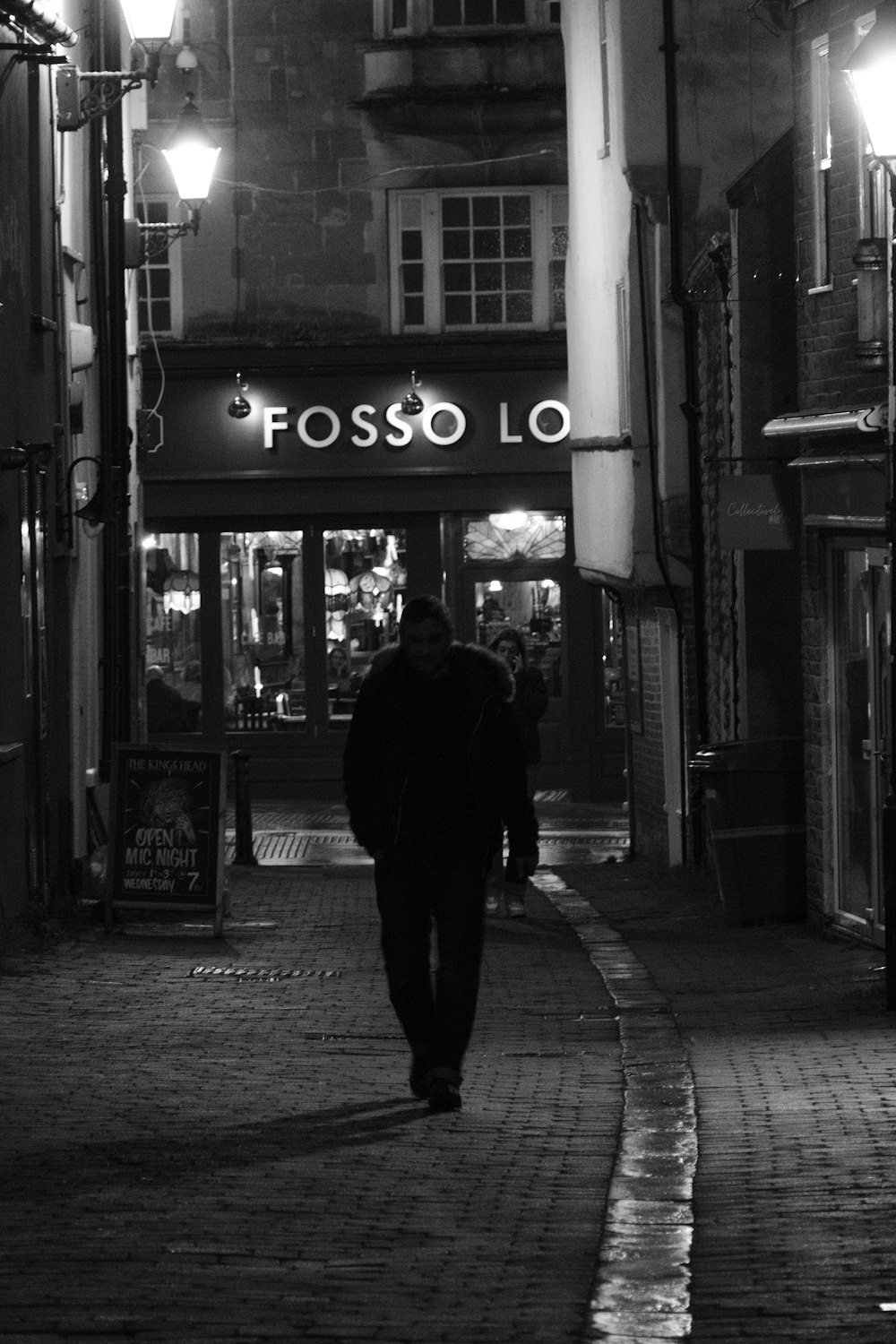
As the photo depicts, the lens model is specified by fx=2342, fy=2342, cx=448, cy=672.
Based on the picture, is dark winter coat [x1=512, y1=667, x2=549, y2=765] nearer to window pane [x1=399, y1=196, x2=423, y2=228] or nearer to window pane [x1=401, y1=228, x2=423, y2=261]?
window pane [x1=401, y1=228, x2=423, y2=261]

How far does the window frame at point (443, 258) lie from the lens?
28.1 metres

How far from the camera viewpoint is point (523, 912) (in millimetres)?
16625

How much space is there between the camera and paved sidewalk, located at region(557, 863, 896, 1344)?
19.2 feet

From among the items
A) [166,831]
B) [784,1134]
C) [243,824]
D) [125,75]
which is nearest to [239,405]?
[243,824]

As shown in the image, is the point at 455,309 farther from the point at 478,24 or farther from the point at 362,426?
the point at 478,24

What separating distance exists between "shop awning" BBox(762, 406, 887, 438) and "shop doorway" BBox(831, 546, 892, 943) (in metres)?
0.71

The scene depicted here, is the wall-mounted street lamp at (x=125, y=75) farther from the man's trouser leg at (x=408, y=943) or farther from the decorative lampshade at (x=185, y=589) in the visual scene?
the decorative lampshade at (x=185, y=589)

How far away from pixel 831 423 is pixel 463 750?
18.6ft

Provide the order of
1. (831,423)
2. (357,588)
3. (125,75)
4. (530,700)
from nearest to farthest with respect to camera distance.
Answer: (831,423)
(125,75)
(530,700)
(357,588)

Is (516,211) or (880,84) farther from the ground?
(516,211)

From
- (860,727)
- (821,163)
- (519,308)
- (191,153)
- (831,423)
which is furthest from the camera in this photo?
(519,308)

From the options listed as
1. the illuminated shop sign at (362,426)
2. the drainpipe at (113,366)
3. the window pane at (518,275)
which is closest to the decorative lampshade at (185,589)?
the illuminated shop sign at (362,426)

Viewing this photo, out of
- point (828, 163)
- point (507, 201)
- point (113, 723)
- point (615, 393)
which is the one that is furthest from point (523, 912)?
point (507, 201)

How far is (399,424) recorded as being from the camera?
28.3m
